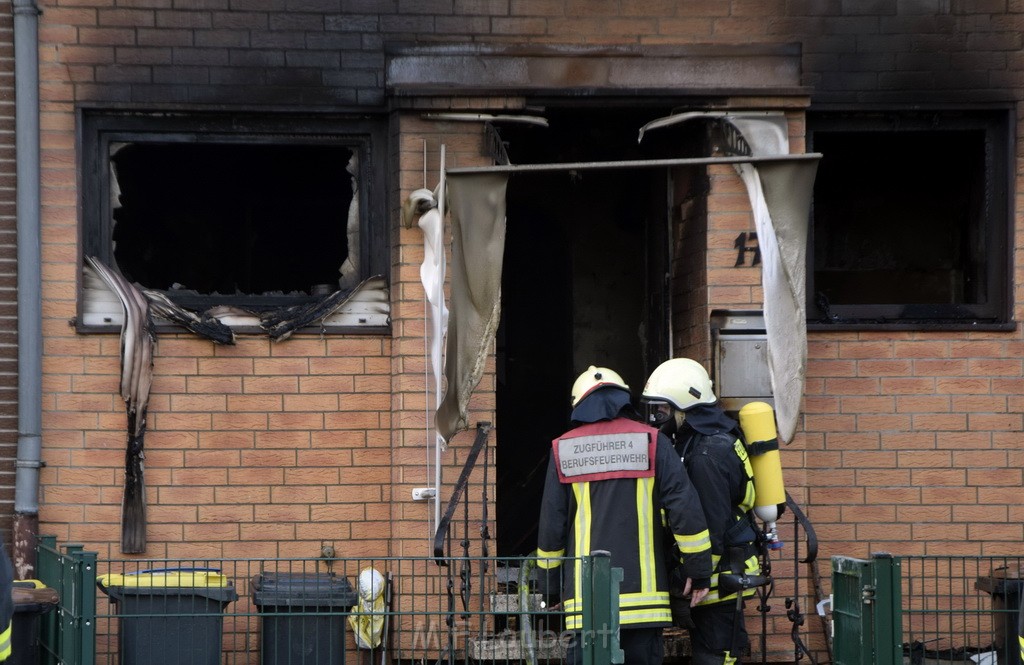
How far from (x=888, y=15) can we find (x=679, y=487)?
10.2 feet

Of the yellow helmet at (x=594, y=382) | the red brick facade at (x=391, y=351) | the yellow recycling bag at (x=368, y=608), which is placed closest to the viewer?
the yellow helmet at (x=594, y=382)

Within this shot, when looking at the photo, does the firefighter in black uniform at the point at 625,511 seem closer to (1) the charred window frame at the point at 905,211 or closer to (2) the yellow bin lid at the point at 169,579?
(2) the yellow bin lid at the point at 169,579

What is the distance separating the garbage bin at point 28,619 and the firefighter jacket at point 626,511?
2.23m

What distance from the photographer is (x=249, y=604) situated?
24.7 feet

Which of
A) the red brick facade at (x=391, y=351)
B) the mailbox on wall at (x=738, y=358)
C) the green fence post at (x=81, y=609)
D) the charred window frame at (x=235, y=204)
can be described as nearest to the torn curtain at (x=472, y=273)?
the red brick facade at (x=391, y=351)

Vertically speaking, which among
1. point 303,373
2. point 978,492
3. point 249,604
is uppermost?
point 303,373

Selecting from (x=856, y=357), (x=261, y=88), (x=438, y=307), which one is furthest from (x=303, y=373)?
(x=856, y=357)

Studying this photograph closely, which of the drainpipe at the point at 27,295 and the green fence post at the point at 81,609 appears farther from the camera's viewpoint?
the drainpipe at the point at 27,295

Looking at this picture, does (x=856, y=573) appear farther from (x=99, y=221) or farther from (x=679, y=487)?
(x=99, y=221)

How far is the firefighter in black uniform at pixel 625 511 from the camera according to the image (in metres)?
6.73

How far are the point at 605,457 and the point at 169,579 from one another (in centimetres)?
210

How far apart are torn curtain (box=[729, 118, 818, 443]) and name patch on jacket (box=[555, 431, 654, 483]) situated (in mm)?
674

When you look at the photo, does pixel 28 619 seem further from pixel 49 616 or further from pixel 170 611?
pixel 170 611

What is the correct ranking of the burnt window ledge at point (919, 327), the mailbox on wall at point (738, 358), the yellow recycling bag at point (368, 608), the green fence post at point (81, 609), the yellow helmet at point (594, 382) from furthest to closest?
the burnt window ledge at point (919, 327) < the mailbox on wall at point (738, 358) < the yellow recycling bag at point (368, 608) < the yellow helmet at point (594, 382) < the green fence post at point (81, 609)
